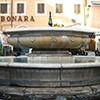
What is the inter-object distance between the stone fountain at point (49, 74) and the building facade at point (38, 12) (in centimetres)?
1821

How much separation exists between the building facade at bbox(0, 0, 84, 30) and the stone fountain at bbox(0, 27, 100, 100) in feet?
59.7

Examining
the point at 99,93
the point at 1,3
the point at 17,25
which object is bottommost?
the point at 99,93

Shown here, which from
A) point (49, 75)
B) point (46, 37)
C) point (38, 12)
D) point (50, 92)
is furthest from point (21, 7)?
point (50, 92)

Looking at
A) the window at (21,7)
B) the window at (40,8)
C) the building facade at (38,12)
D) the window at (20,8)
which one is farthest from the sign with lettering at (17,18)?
the window at (40,8)

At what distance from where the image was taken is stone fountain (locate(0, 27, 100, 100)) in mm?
3693

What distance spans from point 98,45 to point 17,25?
8.23 m

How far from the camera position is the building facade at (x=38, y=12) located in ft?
74.2

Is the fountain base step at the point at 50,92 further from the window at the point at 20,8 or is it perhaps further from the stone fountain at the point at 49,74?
the window at the point at 20,8

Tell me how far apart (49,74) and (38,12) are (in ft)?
63.4

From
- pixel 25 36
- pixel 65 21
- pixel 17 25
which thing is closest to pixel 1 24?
pixel 17 25

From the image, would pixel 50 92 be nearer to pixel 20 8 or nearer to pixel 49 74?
pixel 49 74

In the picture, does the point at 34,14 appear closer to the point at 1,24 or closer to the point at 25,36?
the point at 1,24

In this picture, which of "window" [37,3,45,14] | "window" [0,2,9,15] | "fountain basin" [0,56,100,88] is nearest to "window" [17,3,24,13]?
"window" [0,2,9,15]

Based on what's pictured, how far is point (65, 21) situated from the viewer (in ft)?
74.3
